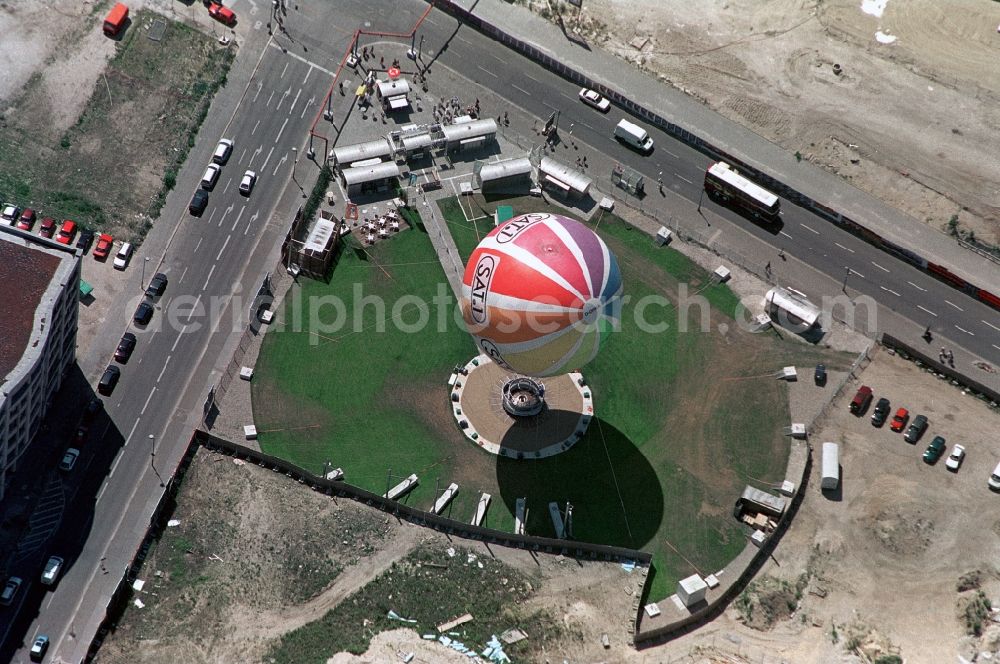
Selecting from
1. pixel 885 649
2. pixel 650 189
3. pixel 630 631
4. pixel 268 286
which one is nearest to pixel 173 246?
pixel 268 286

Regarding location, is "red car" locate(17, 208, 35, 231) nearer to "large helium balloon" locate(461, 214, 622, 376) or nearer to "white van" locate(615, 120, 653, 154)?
"large helium balloon" locate(461, 214, 622, 376)

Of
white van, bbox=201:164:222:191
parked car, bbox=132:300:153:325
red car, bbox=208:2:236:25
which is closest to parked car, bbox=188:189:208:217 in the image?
white van, bbox=201:164:222:191

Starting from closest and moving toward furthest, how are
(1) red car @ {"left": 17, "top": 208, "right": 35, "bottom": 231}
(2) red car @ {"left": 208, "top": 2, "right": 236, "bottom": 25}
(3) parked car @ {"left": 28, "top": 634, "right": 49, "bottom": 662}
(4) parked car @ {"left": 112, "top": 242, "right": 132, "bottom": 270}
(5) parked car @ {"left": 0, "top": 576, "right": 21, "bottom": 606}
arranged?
(3) parked car @ {"left": 28, "top": 634, "right": 49, "bottom": 662} < (5) parked car @ {"left": 0, "top": 576, "right": 21, "bottom": 606} < (4) parked car @ {"left": 112, "top": 242, "right": 132, "bottom": 270} < (1) red car @ {"left": 17, "top": 208, "right": 35, "bottom": 231} < (2) red car @ {"left": 208, "top": 2, "right": 236, "bottom": 25}

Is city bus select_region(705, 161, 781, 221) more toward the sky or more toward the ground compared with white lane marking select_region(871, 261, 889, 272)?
more toward the ground

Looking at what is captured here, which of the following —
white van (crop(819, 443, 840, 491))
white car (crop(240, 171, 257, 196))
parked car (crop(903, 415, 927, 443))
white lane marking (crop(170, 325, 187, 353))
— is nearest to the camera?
white van (crop(819, 443, 840, 491))

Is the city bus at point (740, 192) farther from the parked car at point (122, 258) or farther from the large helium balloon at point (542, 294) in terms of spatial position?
the parked car at point (122, 258)

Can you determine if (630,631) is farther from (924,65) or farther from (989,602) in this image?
(924,65)
